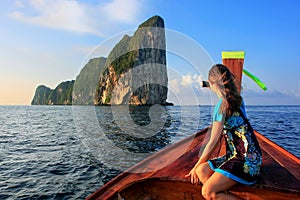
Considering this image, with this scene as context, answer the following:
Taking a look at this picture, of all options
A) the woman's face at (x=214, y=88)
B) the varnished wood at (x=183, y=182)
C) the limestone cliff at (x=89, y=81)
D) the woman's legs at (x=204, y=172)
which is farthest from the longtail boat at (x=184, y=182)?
the limestone cliff at (x=89, y=81)

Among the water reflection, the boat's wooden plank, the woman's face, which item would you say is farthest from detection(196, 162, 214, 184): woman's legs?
the water reflection

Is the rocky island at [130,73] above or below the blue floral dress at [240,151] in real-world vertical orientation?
above

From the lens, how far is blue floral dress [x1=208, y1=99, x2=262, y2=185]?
2.69 metres

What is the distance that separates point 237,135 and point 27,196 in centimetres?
621

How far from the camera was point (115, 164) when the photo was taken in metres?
9.52

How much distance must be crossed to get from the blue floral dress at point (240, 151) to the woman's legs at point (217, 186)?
52 millimetres

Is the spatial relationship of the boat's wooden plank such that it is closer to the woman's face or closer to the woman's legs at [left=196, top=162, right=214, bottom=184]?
the woman's legs at [left=196, top=162, right=214, bottom=184]

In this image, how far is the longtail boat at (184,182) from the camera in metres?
2.79

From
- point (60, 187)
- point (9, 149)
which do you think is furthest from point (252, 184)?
point (9, 149)

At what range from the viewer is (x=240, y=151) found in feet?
9.29

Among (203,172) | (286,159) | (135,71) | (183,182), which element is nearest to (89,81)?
(135,71)

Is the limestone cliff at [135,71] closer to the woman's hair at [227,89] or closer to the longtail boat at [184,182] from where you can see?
the longtail boat at [184,182]

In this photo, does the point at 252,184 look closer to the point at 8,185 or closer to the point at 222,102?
the point at 222,102

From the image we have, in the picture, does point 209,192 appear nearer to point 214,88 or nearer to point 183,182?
point 183,182
